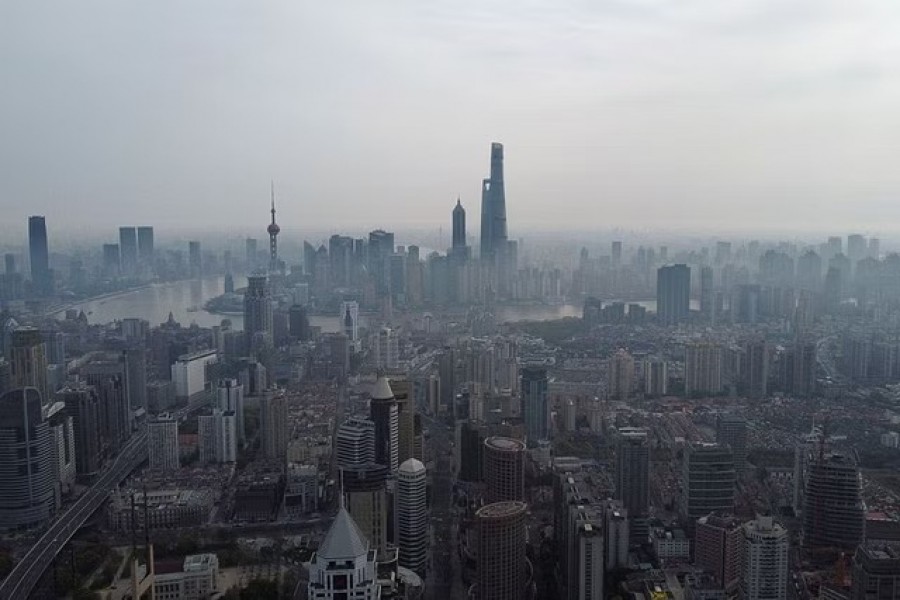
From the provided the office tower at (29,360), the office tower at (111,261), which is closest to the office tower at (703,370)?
the office tower at (111,261)

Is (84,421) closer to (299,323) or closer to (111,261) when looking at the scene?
(111,261)

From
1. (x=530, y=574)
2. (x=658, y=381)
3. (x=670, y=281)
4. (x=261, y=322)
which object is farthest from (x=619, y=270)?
(x=530, y=574)

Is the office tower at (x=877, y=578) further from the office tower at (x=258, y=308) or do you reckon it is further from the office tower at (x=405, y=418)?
the office tower at (x=258, y=308)

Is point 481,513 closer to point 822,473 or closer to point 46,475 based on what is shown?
point 822,473

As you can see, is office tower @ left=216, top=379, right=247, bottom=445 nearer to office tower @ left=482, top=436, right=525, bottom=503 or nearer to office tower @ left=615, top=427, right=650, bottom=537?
office tower @ left=482, top=436, right=525, bottom=503

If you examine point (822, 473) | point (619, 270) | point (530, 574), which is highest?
point (619, 270)

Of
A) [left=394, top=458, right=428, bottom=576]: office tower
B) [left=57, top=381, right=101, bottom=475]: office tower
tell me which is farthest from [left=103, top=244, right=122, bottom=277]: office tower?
[left=394, top=458, right=428, bottom=576]: office tower

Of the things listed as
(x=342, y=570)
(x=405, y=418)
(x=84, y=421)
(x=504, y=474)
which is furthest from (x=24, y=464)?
(x=342, y=570)
